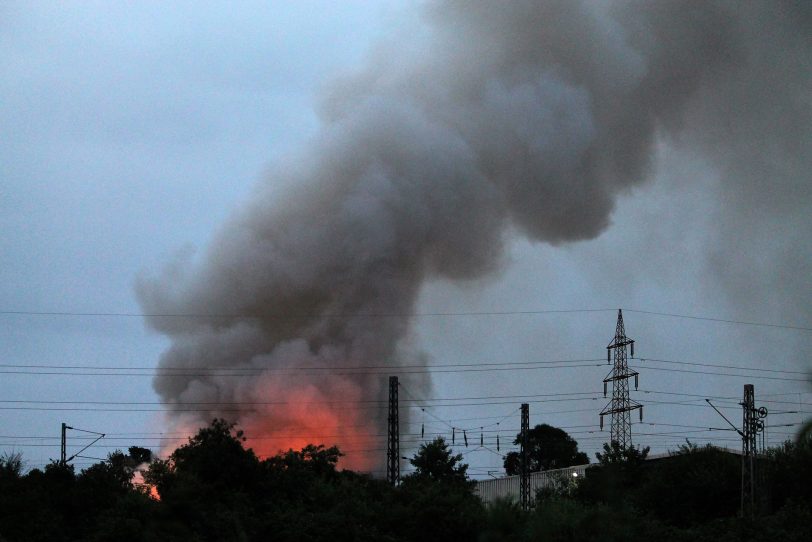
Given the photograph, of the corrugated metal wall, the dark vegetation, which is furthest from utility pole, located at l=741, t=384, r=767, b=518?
the corrugated metal wall

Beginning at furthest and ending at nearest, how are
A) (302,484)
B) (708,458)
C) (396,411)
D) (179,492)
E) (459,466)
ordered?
(459,466) → (708,458) → (396,411) → (302,484) → (179,492)

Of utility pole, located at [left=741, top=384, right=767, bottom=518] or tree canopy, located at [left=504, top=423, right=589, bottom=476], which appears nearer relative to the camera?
utility pole, located at [left=741, top=384, right=767, bottom=518]

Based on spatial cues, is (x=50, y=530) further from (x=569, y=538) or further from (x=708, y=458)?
(x=708, y=458)

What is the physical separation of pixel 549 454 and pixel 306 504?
66.0 meters

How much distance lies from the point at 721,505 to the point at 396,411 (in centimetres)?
1703

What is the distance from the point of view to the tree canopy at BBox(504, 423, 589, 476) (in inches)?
3858

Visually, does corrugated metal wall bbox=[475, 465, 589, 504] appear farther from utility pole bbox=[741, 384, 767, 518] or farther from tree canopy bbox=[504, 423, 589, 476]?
tree canopy bbox=[504, 423, 589, 476]

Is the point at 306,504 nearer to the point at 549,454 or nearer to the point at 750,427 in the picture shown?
the point at 750,427

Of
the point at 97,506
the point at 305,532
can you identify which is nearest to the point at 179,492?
the point at 305,532

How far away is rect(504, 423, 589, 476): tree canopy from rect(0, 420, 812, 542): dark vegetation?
157 ft

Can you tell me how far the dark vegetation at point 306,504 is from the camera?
104 ft

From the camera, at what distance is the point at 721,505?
47750 millimetres

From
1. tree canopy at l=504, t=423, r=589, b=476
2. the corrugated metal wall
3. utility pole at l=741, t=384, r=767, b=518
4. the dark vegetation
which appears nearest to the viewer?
the dark vegetation

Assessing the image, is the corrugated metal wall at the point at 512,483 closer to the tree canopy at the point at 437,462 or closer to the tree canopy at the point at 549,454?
the tree canopy at the point at 437,462
